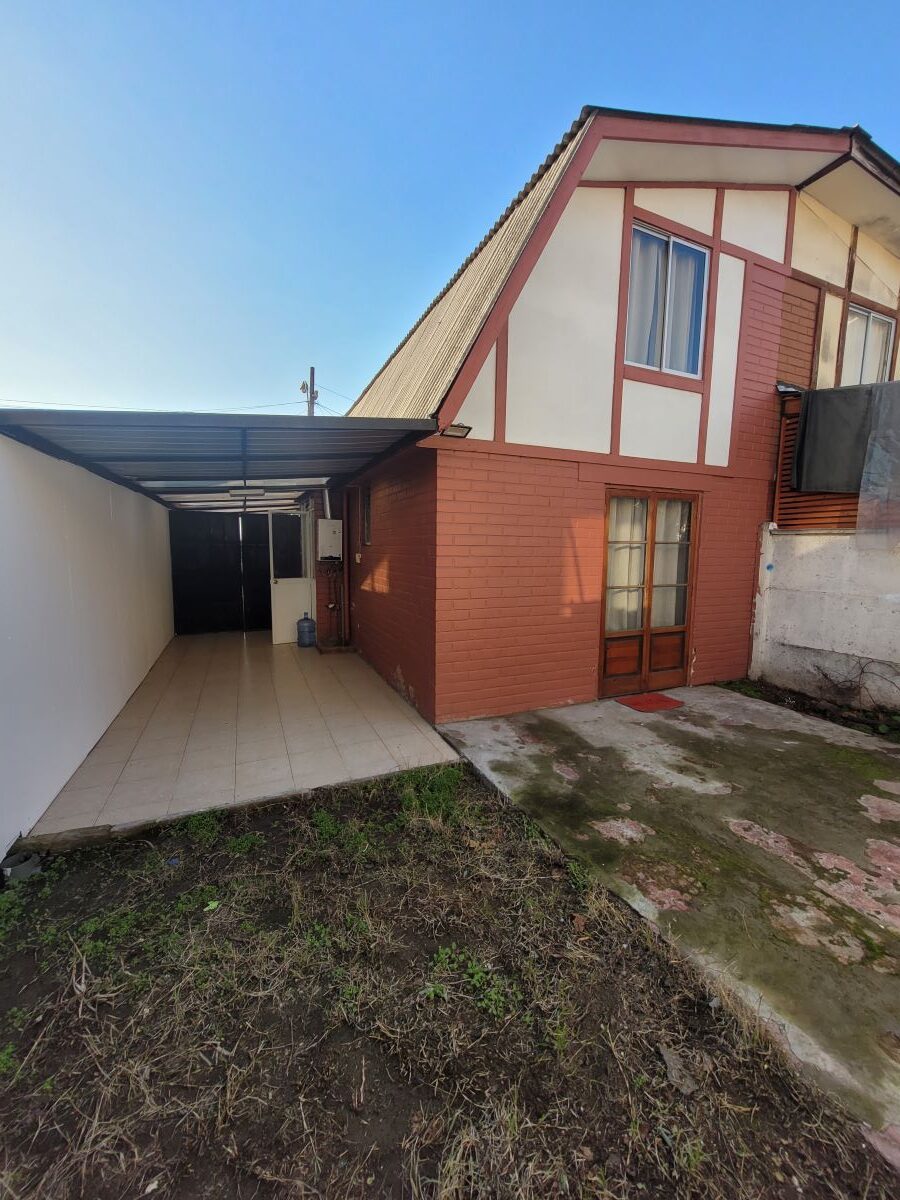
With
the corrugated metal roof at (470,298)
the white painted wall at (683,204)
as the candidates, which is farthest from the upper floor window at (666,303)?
the corrugated metal roof at (470,298)

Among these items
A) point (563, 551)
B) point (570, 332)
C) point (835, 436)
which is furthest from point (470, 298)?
point (835, 436)

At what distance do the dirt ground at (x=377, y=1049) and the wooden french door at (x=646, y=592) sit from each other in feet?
11.1

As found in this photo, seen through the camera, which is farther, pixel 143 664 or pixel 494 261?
pixel 143 664

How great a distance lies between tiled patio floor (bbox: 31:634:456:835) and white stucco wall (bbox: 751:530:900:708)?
15.5 feet

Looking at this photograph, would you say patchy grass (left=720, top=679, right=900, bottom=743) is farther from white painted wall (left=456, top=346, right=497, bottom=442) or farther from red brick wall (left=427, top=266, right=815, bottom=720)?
A: white painted wall (left=456, top=346, right=497, bottom=442)

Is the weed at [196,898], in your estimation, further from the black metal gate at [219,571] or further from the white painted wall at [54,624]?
the black metal gate at [219,571]

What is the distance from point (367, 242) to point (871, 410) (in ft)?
43.3

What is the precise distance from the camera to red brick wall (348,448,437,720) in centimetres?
485

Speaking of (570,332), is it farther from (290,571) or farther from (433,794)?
(290,571)

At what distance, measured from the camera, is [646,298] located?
5332mm

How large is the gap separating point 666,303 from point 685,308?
36 centimetres

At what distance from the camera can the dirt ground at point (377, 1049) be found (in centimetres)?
144

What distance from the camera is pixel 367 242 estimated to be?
1352cm

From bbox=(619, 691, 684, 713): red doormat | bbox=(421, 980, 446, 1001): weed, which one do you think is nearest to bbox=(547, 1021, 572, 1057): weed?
bbox=(421, 980, 446, 1001): weed
